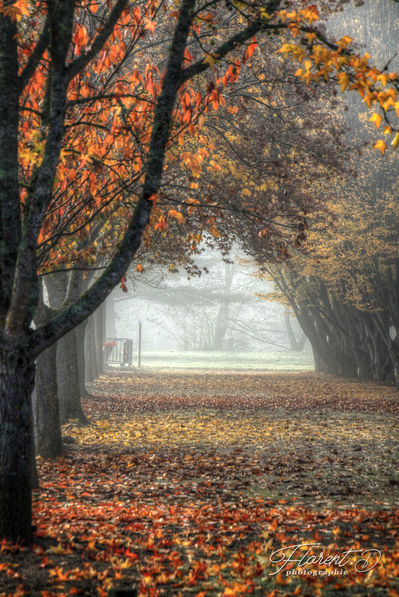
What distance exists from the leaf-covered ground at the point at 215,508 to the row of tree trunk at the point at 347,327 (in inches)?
369

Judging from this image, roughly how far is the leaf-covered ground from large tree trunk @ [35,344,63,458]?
367 millimetres

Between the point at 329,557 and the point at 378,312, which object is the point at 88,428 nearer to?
the point at 329,557

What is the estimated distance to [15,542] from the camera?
4906 mm

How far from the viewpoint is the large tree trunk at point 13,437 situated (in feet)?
16.1

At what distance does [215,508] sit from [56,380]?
4560 mm

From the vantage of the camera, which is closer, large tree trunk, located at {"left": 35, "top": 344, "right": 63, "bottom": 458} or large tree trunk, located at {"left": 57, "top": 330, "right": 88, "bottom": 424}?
large tree trunk, located at {"left": 35, "top": 344, "right": 63, "bottom": 458}

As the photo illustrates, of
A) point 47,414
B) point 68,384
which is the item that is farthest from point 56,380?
point 68,384

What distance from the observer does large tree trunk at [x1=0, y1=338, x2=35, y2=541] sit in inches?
193

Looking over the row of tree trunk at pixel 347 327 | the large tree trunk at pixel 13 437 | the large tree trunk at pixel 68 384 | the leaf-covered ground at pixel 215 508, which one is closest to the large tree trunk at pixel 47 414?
the leaf-covered ground at pixel 215 508

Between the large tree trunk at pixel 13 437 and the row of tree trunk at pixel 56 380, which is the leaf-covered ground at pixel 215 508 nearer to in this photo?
the large tree trunk at pixel 13 437

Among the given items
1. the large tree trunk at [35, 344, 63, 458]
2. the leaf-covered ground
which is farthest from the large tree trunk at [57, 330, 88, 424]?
the large tree trunk at [35, 344, 63, 458]

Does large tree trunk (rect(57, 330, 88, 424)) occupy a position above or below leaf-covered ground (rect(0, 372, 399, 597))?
above

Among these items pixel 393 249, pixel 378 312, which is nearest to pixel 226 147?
pixel 393 249

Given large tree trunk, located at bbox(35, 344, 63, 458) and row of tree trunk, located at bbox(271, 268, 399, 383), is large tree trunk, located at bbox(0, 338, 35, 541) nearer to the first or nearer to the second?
large tree trunk, located at bbox(35, 344, 63, 458)
